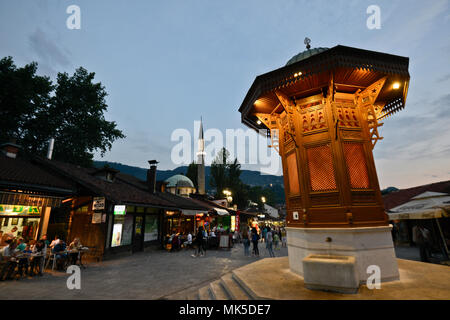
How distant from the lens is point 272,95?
731cm

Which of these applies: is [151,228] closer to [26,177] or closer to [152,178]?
[152,178]

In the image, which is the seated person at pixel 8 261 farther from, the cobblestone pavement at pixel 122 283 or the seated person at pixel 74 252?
the seated person at pixel 74 252

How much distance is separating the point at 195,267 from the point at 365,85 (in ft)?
35.0

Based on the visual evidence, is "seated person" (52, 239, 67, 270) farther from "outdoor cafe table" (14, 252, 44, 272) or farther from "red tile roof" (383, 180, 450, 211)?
"red tile roof" (383, 180, 450, 211)

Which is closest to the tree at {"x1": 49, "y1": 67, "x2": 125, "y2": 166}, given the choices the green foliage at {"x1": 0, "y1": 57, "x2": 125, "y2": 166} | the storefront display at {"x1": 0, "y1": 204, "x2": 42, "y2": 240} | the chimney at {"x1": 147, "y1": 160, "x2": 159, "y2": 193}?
the green foliage at {"x1": 0, "y1": 57, "x2": 125, "y2": 166}

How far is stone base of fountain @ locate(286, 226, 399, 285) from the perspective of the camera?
17.6ft

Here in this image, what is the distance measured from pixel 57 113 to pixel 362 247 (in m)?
36.7

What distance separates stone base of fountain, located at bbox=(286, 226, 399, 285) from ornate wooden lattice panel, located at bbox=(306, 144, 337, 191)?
1.34m

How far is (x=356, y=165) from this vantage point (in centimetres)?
638

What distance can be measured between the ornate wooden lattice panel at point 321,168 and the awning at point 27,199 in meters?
13.5

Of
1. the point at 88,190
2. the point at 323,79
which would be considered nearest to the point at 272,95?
the point at 323,79

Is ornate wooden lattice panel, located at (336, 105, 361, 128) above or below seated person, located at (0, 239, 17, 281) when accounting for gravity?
above

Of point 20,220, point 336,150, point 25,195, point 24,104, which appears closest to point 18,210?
point 20,220
